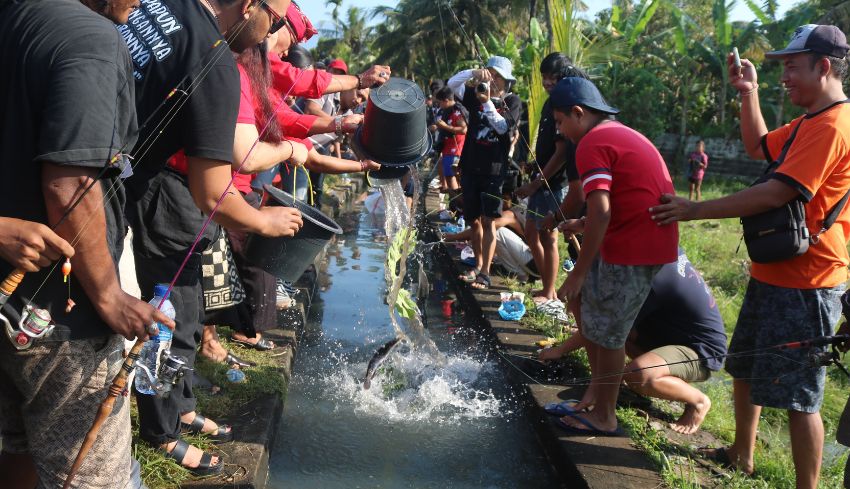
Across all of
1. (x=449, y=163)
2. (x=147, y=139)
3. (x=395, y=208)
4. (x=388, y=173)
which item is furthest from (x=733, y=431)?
(x=449, y=163)

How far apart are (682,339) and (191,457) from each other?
281cm

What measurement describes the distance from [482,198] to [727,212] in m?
3.70

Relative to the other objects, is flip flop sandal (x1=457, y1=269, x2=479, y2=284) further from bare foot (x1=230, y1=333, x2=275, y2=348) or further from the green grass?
the green grass

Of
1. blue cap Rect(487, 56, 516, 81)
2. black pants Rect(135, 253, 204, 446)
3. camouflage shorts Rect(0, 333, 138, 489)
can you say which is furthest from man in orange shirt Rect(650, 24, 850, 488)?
blue cap Rect(487, 56, 516, 81)

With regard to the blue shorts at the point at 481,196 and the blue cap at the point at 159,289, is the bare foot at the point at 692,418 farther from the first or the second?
the blue shorts at the point at 481,196

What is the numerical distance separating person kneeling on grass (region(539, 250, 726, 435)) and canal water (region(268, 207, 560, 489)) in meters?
0.65

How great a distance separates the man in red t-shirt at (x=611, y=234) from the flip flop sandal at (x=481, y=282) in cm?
288

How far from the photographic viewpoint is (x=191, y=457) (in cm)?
314

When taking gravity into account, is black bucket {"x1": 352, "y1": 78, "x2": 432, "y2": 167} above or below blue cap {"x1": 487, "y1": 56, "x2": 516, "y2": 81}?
below

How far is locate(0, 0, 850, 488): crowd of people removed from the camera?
1.85m

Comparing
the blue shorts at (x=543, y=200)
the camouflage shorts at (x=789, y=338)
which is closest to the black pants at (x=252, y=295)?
the camouflage shorts at (x=789, y=338)

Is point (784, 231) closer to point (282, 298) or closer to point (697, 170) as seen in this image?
point (282, 298)

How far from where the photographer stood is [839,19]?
2072 centimetres

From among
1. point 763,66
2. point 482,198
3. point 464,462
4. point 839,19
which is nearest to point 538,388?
point 464,462
